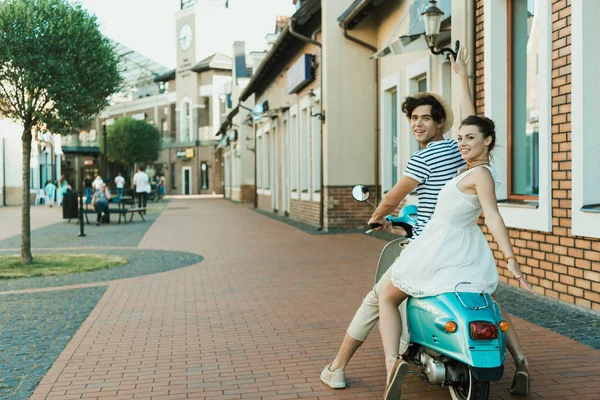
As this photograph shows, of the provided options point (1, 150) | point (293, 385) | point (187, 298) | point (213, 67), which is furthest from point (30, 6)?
point (213, 67)

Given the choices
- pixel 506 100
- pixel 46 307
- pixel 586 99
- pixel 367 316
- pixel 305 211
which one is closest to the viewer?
pixel 367 316

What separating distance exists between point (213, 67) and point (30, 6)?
54.7 m

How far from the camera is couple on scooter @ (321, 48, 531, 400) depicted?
11.5ft

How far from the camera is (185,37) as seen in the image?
221ft

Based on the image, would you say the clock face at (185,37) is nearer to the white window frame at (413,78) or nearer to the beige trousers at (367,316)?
the white window frame at (413,78)

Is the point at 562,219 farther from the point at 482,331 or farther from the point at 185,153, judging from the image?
the point at 185,153

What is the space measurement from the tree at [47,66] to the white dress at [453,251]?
821 cm

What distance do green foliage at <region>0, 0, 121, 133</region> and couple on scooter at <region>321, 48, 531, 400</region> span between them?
25.3 ft

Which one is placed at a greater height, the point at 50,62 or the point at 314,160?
the point at 50,62

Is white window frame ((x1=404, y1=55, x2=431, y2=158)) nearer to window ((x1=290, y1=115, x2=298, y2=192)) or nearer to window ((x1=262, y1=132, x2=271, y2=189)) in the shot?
window ((x1=290, y1=115, x2=298, y2=192))

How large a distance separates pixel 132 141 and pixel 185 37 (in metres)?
12.4

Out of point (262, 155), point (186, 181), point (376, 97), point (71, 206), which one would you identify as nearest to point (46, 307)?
point (376, 97)

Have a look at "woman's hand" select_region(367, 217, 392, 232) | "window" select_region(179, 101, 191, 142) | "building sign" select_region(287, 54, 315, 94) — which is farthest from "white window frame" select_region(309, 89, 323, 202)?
"window" select_region(179, 101, 191, 142)

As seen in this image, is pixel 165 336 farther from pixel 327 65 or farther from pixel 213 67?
pixel 213 67
